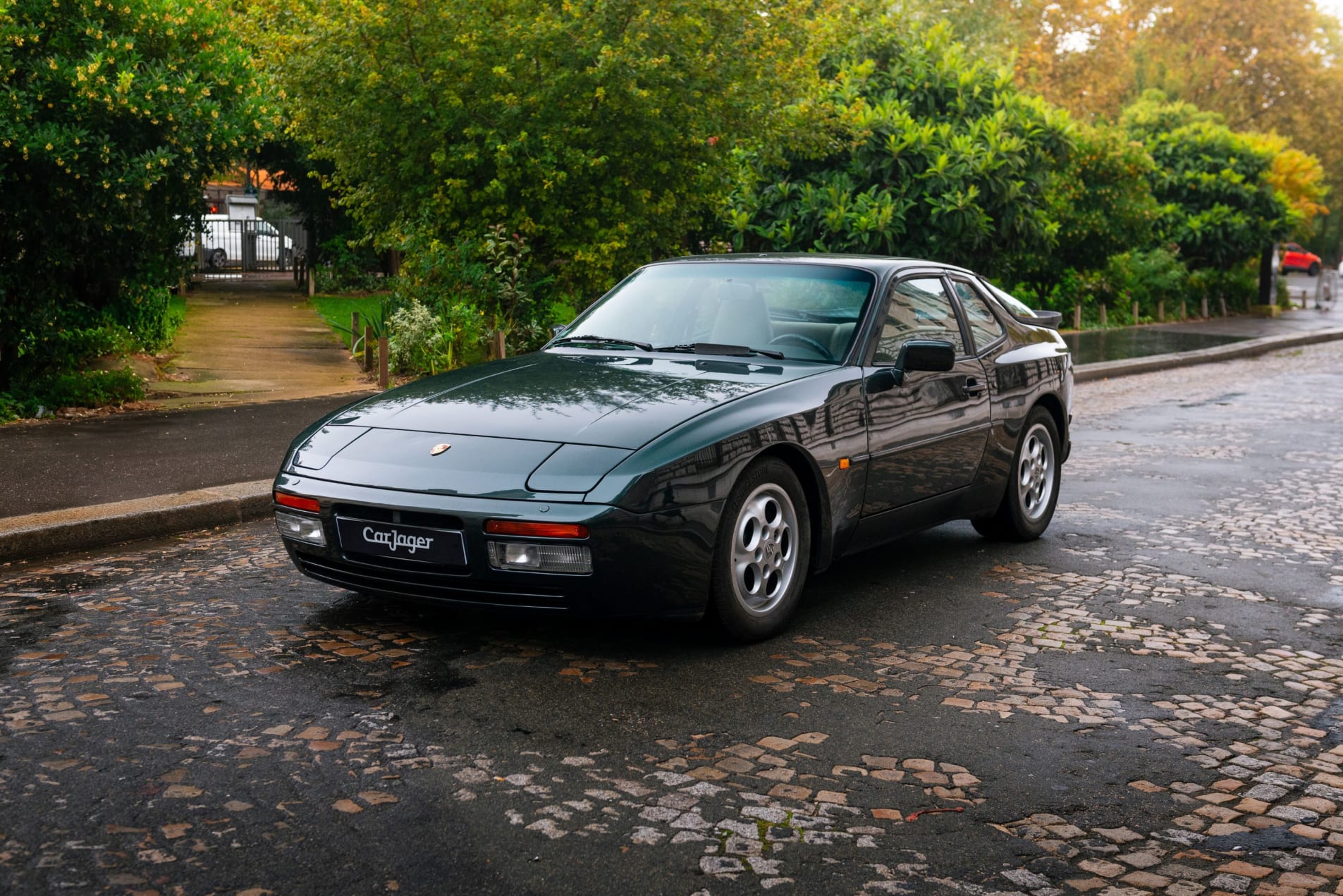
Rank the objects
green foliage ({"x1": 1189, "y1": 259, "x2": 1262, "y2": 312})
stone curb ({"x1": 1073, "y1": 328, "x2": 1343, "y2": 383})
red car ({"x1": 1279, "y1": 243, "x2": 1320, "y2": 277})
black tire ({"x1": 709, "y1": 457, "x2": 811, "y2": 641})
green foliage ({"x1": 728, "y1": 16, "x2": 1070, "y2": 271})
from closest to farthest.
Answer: black tire ({"x1": 709, "y1": 457, "x2": 811, "y2": 641}), stone curb ({"x1": 1073, "y1": 328, "x2": 1343, "y2": 383}), green foliage ({"x1": 728, "y1": 16, "x2": 1070, "y2": 271}), green foliage ({"x1": 1189, "y1": 259, "x2": 1262, "y2": 312}), red car ({"x1": 1279, "y1": 243, "x2": 1320, "y2": 277})

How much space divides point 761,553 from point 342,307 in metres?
21.8

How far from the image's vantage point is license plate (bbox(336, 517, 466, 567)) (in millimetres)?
4945

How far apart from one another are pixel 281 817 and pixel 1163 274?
93.7 feet

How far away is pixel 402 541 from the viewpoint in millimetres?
5047

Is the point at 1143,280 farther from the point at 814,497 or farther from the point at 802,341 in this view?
the point at 814,497

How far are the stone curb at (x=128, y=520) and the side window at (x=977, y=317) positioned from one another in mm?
3893

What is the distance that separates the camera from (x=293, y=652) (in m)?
5.15

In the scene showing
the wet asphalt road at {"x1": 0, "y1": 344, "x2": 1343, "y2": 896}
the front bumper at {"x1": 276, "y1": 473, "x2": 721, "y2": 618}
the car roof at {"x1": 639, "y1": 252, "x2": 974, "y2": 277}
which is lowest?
the wet asphalt road at {"x1": 0, "y1": 344, "x2": 1343, "y2": 896}

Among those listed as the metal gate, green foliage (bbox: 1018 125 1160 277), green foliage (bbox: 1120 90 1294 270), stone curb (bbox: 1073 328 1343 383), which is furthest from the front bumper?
the metal gate

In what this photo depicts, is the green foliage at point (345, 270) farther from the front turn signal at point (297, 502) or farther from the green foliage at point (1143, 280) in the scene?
the front turn signal at point (297, 502)

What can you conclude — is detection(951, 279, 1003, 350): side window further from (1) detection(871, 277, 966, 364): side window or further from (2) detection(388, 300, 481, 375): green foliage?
(2) detection(388, 300, 481, 375): green foliage

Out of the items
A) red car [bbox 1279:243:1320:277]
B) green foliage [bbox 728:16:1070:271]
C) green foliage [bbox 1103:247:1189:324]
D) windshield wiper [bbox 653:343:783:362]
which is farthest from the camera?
red car [bbox 1279:243:1320:277]

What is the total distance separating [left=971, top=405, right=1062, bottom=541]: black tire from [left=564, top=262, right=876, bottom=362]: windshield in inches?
57.3

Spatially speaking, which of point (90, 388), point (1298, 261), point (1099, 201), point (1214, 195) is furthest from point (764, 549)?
point (1298, 261)
